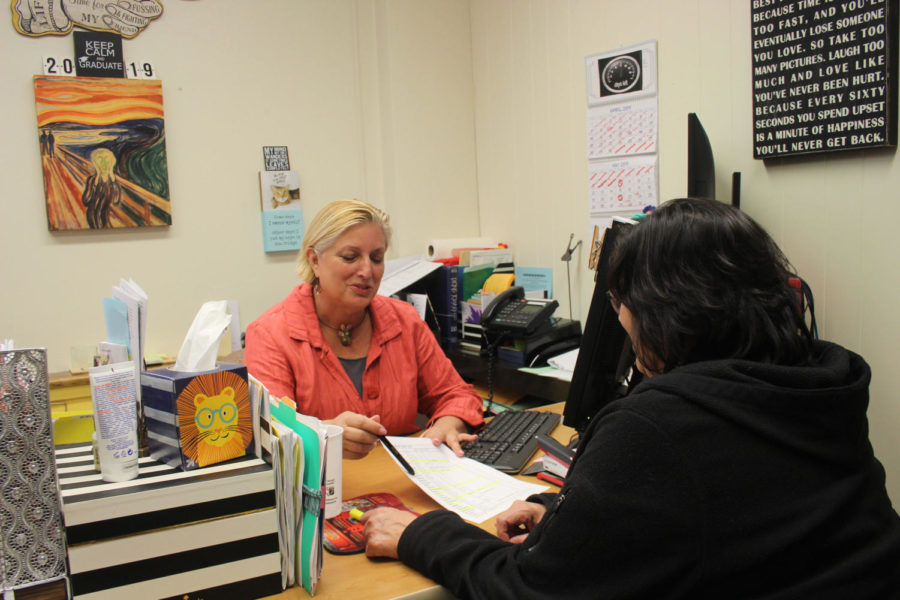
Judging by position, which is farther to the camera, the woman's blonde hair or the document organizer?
the woman's blonde hair

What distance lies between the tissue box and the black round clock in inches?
74.8

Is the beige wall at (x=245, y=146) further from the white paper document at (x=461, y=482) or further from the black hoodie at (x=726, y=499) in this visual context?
the black hoodie at (x=726, y=499)

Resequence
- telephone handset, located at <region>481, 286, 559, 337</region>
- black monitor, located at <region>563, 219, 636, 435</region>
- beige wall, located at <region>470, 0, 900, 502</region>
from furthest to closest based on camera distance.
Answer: telephone handset, located at <region>481, 286, 559, 337</region> → beige wall, located at <region>470, 0, 900, 502</region> → black monitor, located at <region>563, 219, 636, 435</region>

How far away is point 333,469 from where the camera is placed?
1.16 m

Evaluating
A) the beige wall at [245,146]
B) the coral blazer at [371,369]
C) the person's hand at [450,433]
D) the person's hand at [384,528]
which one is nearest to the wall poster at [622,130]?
the beige wall at [245,146]

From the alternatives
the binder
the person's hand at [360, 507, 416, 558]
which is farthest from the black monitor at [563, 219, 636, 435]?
→ the binder

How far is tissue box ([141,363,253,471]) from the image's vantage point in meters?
1.07

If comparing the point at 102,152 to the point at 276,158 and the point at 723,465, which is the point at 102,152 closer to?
the point at 276,158

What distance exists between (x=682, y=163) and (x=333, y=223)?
1257 mm

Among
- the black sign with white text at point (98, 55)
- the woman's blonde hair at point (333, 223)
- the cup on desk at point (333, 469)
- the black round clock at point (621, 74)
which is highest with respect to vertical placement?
the black sign with white text at point (98, 55)

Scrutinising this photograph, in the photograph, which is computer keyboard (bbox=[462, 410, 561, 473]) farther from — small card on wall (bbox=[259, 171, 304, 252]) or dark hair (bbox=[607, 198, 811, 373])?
small card on wall (bbox=[259, 171, 304, 252])

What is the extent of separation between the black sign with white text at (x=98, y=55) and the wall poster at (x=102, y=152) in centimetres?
3

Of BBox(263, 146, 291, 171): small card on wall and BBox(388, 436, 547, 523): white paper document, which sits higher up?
BBox(263, 146, 291, 171): small card on wall

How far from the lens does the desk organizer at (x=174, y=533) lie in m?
0.95
